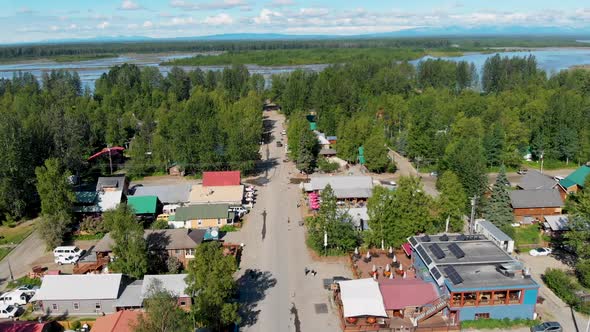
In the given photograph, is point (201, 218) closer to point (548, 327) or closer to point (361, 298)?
point (361, 298)

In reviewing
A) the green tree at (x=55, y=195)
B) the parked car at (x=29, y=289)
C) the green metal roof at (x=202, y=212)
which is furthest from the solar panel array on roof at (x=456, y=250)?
the green tree at (x=55, y=195)

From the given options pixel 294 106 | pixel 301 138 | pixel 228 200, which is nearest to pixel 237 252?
pixel 228 200

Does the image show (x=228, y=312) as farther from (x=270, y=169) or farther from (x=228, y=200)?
(x=270, y=169)

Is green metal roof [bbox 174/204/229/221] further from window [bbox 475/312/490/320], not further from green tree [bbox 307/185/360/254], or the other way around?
window [bbox 475/312/490/320]

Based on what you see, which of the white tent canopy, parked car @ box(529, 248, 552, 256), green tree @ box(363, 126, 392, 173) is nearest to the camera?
the white tent canopy

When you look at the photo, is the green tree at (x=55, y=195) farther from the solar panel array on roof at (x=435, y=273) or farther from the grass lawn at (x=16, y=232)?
the solar panel array on roof at (x=435, y=273)

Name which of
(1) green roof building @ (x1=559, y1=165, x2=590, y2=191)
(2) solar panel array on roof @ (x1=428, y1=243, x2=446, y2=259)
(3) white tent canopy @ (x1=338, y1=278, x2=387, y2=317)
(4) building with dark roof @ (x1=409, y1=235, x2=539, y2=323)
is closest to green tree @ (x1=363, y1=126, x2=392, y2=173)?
(1) green roof building @ (x1=559, y1=165, x2=590, y2=191)

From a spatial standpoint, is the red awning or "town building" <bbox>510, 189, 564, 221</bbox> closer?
the red awning

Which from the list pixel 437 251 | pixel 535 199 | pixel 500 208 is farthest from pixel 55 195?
pixel 535 199
